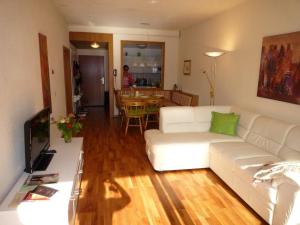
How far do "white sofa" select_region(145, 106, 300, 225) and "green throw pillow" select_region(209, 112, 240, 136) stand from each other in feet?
0.29

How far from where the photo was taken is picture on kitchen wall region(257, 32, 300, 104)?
2.92 m

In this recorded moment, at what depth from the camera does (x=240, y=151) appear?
2951 millimetres

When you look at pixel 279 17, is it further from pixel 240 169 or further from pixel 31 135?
pixel 31 135

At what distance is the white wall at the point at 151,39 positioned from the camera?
21.8 feet

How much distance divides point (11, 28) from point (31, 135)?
1.00 metres

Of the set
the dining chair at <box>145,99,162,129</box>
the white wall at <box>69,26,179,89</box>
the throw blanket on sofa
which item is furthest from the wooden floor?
the white wall at <box>69,26,179,89</box>

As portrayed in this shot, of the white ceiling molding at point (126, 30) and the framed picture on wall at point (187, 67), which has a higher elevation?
the white ceiling molding at point (126, 30)

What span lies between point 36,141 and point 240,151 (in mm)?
2425

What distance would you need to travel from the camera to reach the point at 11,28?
205 centimetres

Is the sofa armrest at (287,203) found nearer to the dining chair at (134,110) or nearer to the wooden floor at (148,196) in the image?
the wooden floor at (148,196)

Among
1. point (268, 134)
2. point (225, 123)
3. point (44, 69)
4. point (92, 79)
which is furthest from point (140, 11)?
point (92, 79)

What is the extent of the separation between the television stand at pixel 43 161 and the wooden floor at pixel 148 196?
0.62 metres

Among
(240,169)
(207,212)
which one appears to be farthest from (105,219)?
(240,169)

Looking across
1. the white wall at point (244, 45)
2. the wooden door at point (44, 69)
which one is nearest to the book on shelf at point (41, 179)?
the wooden door at point (44, 69)
